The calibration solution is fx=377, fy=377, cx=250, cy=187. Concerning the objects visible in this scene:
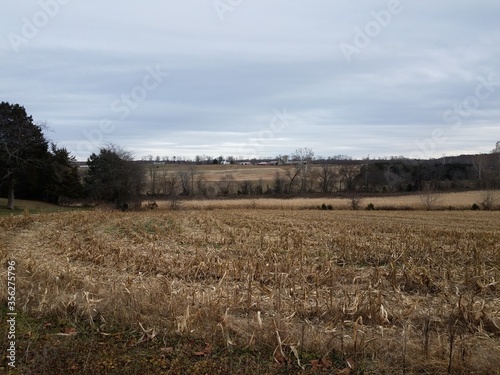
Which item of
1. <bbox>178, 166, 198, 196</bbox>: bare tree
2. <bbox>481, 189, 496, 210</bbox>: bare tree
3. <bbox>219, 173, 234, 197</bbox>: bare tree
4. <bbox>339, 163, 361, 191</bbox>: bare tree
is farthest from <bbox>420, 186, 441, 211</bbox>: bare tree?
<bbox>178, 166, 198, 196</bbox>: bare tree

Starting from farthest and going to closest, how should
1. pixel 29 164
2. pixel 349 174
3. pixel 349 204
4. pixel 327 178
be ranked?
pixel 327 178 < pixel 349 174 < pixel 349 204 < pixel 29 164

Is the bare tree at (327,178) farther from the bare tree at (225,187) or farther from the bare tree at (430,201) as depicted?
the bare tree at (430,201)

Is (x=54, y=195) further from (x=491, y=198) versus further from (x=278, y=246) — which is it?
(x=491, y=198)

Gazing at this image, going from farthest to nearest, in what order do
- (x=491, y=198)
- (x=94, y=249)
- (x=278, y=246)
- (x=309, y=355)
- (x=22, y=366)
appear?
(x=491, y=198), (x=278, y=246), (x=94, y=249), (x=309, y=355), (x=22, y=366)

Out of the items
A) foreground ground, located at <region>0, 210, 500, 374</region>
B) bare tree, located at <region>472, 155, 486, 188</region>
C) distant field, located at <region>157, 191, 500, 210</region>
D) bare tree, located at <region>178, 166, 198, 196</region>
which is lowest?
distant field, located at <region>157, 191, 500, 210</region>

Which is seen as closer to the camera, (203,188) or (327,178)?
(203,188)

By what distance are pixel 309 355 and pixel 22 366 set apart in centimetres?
306

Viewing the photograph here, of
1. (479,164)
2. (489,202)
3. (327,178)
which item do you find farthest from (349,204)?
(479,164)

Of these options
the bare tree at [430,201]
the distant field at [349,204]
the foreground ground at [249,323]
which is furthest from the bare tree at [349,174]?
the foreground ground at [249,323]

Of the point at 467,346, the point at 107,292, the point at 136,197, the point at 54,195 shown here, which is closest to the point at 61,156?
the point at 54,195

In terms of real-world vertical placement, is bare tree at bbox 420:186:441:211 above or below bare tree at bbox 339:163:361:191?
below

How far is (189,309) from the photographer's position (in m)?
5.19

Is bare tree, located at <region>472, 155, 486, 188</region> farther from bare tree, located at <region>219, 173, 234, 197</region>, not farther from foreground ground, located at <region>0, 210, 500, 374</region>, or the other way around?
foreground ground, located at <region>0, 210, 500, 374</region>

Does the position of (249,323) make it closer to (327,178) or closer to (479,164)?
(327,178)
